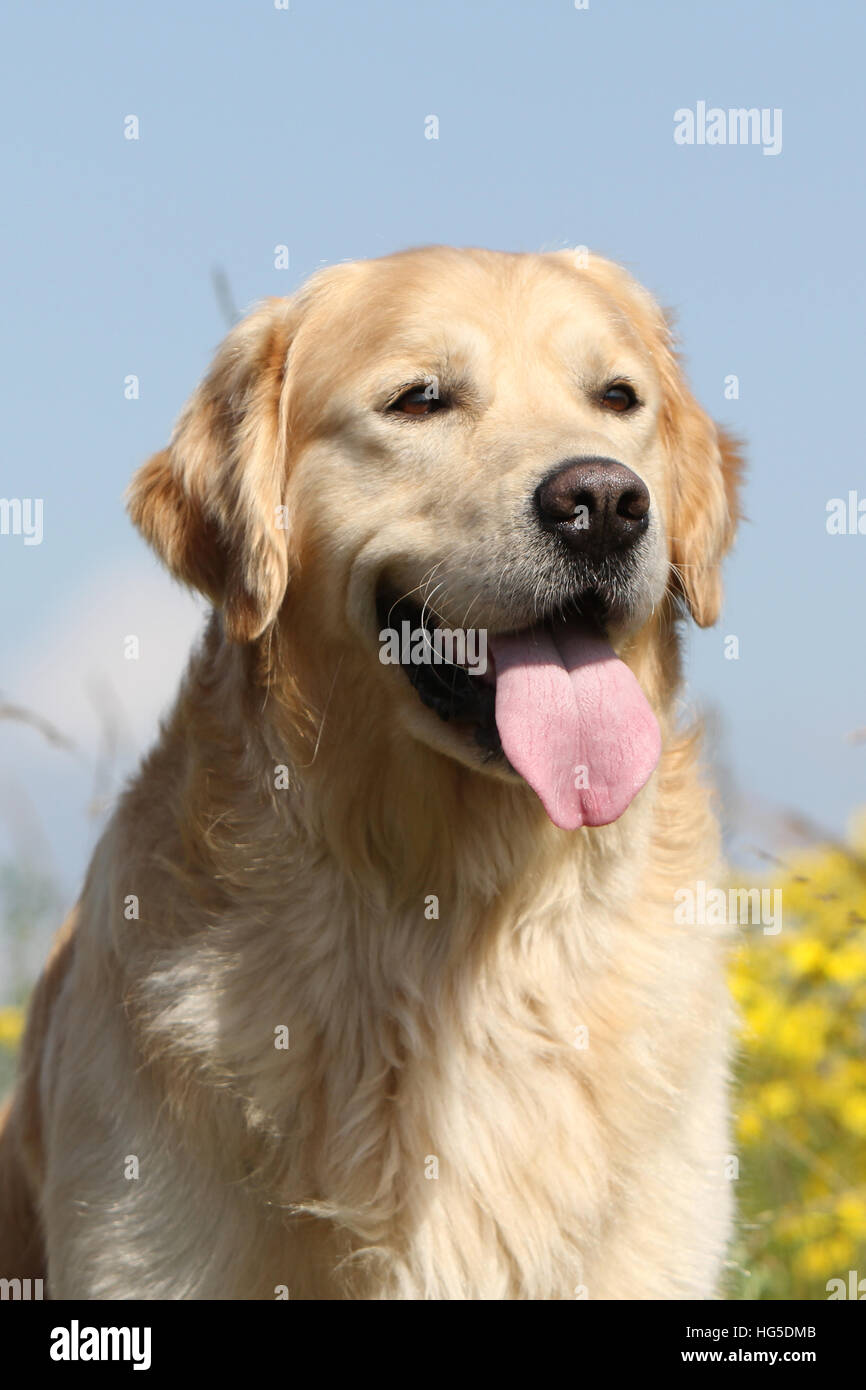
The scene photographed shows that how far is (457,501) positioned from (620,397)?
0.58 meters

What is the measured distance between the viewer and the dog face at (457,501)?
2.91m

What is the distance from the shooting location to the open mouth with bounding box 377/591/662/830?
289cm

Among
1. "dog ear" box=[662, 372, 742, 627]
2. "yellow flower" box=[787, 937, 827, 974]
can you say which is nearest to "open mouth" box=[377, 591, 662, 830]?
"dog ear" box=[662, 372, 742, 627]

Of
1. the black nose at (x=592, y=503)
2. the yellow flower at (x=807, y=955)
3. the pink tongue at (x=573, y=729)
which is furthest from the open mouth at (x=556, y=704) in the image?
the yellow flower at (x=807, y=955)

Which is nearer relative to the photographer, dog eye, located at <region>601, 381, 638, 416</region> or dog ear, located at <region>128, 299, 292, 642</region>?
dog ear, located at <region>128, 299, 292, 642</region>

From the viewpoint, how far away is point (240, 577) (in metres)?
3.20

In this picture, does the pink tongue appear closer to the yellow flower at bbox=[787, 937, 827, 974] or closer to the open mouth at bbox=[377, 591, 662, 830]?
the open mouth at bbox=[377, 591, 662, 830]

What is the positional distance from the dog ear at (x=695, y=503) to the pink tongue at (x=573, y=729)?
0.55m

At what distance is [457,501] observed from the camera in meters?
2.98

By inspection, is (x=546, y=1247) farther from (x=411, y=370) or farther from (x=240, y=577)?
(x=411, y=370)

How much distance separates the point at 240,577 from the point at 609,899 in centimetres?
111

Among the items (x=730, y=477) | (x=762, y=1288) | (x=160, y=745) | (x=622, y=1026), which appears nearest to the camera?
(x=622, y=1026)

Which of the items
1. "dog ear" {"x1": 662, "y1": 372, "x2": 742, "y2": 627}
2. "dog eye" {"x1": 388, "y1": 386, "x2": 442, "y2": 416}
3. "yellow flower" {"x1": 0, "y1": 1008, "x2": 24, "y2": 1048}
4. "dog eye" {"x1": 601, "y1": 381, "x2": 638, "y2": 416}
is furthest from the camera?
"yellow flower" {"x1": 0, "y1": 1008, "x2": 24, "y2": 1048}

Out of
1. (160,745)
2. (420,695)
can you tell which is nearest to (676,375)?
(420,695)
